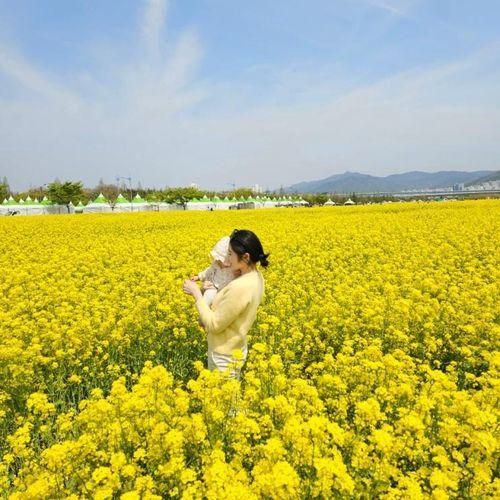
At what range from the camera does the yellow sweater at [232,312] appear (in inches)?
123

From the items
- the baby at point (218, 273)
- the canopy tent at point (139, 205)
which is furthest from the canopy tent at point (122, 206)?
the baby at point (218, 273)

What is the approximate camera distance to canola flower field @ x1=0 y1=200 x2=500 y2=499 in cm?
236

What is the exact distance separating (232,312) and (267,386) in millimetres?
849

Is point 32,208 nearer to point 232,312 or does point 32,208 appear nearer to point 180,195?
point 180,195

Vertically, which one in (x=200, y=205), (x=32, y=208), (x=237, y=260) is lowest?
(x=237, y=260)

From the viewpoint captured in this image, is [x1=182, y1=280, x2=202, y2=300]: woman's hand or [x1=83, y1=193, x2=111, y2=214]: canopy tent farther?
[x1=83, y1=193, x2=111, y2=214]: canopy tent

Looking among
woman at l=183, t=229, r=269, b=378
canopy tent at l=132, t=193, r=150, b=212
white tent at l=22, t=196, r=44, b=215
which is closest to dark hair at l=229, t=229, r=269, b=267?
woman at l=183, t=229, r=269, b=378

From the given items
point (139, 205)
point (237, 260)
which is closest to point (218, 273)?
point (237, 260)

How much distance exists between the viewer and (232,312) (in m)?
3.15

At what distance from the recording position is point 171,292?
7.02 metres

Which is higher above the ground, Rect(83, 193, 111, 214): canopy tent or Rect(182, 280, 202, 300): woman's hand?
Rect(83, 193, 111, 214): canopy tent

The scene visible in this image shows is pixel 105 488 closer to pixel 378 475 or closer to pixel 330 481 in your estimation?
pixel 330 481

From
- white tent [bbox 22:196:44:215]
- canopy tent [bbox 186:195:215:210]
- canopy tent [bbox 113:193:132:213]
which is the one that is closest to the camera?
canopy tent [bbox 113:193:132:213]

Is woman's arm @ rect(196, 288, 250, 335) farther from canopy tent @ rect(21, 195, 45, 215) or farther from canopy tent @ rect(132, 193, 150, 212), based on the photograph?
canopy tent @ rect(21, 195, 45, 215)
